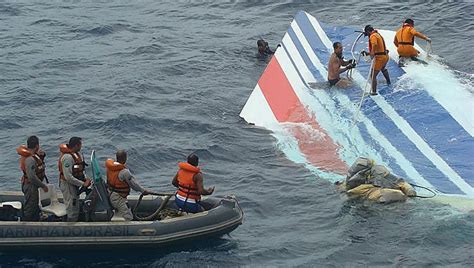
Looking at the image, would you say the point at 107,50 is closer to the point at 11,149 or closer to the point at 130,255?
the point at 11,149

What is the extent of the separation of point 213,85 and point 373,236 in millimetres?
10191

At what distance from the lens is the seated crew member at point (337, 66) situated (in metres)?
20.9

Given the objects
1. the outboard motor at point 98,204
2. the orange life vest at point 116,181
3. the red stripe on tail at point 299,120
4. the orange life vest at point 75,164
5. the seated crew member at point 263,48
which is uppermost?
the orange life vest at point 75,164

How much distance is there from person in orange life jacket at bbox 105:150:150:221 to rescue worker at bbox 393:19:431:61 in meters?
10.4

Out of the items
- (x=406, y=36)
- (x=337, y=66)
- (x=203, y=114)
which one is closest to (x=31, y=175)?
(x=203, y=114)

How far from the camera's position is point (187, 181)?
13914mm

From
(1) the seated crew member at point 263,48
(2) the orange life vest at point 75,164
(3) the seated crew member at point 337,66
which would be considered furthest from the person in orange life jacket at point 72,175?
(1) the seated crew member at point 263,48

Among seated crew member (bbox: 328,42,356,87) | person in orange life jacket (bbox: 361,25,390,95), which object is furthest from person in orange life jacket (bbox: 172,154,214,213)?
seated crew member (bbox: 328,42,356,87)

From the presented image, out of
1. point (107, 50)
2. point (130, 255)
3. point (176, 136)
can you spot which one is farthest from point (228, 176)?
point (107, 50)

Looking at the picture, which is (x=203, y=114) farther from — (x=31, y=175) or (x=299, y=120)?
(x=31, y=175)

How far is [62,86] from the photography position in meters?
23.1

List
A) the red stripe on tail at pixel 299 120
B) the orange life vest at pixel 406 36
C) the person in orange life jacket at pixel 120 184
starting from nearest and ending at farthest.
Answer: the person in orange life jacket at pixel 120 184 → the red stripe on tail at pixel 299 120 → the orange life vest at pixel 406 36

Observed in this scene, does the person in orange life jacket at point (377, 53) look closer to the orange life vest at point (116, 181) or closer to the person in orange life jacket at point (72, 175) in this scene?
the orange life vest at point (116, 181)

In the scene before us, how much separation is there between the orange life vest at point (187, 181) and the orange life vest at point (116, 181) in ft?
2.93
